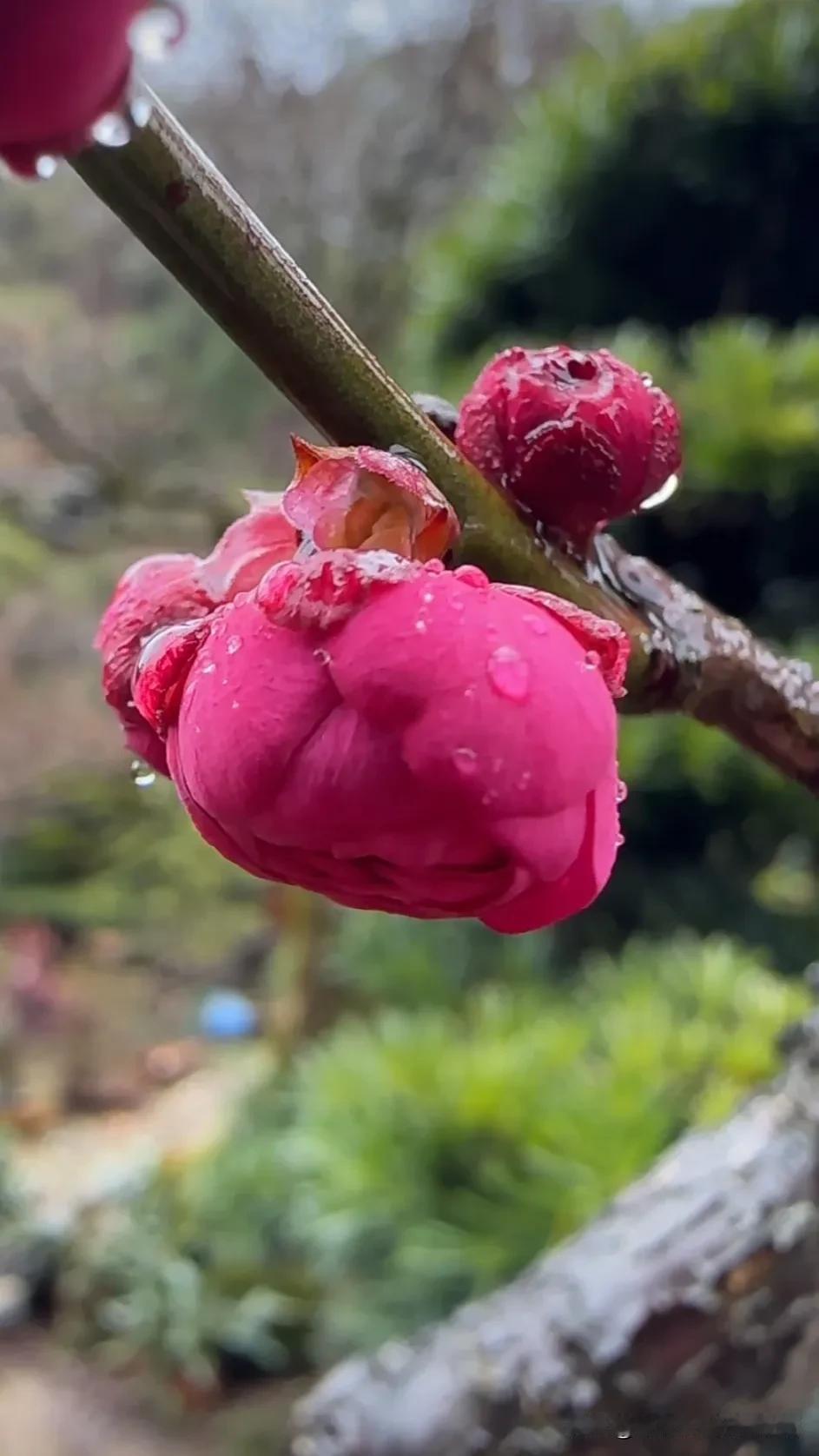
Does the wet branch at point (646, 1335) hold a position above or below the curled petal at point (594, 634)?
below

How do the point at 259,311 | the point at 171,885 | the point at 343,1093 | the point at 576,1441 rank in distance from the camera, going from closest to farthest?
the point at 259,311 → the point at 576,1441 → the point at 343,1093 → the point at 171,885

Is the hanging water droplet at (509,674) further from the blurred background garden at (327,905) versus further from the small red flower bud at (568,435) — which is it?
the blurred background garden at (327,905)

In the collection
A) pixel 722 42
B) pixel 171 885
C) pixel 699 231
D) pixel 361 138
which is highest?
pixel 361 138

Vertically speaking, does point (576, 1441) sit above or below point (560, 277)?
below

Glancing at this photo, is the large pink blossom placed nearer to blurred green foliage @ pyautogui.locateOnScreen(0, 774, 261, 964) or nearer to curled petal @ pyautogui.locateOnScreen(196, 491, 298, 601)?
curled petal @ pyautogui.locateOnScreen(196, 491, 298, 601)

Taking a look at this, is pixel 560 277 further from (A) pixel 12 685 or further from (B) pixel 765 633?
(A) pixel 12 685

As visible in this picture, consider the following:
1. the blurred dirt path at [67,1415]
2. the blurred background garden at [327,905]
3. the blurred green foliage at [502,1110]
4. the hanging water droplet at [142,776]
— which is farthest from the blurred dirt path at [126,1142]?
the hanging water droplet at [142,776]

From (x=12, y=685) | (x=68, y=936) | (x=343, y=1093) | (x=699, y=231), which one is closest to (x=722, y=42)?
(x=699, y=231)

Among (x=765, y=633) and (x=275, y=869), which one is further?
(x=765, y=633)
